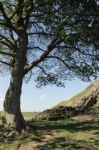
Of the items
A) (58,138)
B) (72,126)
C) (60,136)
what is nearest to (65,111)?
(72,126)

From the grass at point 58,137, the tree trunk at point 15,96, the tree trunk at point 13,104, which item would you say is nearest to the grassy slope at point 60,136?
the grass at point 58,137

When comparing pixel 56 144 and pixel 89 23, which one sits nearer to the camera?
pixel 56 144

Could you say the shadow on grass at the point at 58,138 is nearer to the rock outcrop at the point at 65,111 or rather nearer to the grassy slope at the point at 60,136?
the grassy slope at the point at 60,136

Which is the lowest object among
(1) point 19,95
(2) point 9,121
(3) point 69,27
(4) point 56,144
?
(4) point 56,144

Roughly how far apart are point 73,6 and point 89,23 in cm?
196

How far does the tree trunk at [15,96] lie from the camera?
31191mm

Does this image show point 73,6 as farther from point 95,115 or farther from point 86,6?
point 95,115

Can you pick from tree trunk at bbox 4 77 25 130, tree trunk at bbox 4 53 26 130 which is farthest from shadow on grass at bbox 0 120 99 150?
tree trunk at bbox 4 53 26 130

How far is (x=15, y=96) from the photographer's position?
103ft

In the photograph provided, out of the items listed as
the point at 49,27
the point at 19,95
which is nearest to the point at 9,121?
the point at 19,95

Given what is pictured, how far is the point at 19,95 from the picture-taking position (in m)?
31.5

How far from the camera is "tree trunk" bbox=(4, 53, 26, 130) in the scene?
31.2 metres

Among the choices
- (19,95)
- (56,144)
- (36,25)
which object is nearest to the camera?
(56,144)

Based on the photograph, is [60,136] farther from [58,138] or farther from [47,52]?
[47,52]
